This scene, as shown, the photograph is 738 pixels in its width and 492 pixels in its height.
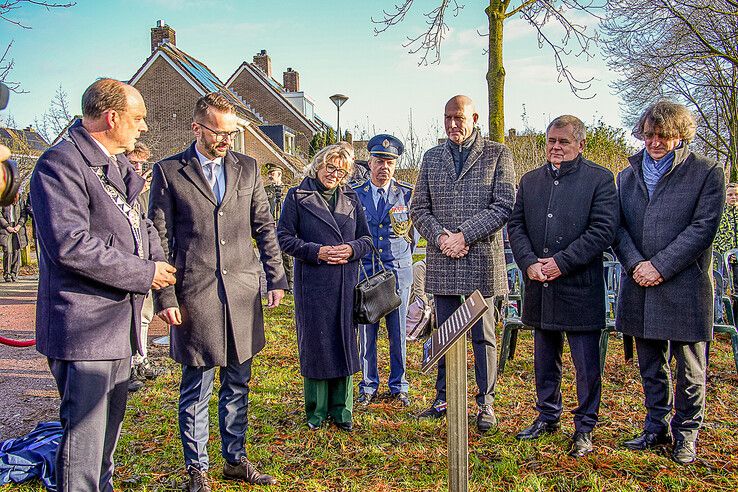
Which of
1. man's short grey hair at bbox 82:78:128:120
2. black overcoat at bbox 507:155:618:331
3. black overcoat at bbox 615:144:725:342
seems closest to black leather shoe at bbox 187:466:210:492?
man's short grey hair at bbox 82:78:128:120

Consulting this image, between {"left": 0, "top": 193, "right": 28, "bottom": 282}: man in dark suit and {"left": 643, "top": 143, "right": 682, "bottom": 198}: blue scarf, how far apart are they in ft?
41.8

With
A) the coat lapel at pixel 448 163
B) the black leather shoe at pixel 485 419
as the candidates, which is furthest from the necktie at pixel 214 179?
the black leather shoe at pixel 485 419

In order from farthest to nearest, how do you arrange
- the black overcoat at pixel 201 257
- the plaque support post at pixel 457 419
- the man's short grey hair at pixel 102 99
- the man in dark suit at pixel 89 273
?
the black overcoat at pixel 201 257, the man's short grey hair at pixel 102 99, the man in dark suit at pixel 89 273, the plaque support post at pixel 457 419

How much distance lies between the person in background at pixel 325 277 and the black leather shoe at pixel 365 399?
0.50 meters

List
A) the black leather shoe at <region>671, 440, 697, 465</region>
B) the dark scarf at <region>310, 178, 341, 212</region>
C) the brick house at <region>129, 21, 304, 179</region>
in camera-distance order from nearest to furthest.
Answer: the black leather shoe at <region>671, 440, 697, 465</region>, the dark scarf at <region>310, 178, 341, 212</region>, the brick house at <region>129, 21, 304, 179</region>

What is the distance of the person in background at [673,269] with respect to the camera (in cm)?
383

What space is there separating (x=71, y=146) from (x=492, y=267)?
9.95ft

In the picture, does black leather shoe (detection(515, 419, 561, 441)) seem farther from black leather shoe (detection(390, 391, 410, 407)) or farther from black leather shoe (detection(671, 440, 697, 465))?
black leather shoe (detection(390, 391, 410, 407))

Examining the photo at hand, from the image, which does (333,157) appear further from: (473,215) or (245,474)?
(245,474)

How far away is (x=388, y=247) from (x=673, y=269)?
7.66 ft

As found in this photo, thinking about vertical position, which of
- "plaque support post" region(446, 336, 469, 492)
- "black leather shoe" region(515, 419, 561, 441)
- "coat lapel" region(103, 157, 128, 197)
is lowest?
"black leather shoe" region(515, 419, 561, 441)

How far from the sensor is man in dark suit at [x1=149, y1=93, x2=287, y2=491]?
136 inches

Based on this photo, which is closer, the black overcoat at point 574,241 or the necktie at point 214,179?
the necktie at point 214,179

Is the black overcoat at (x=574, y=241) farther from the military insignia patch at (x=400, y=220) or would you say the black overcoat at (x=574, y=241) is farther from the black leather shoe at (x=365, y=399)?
the black leather shoe at (x=365, y=399)
